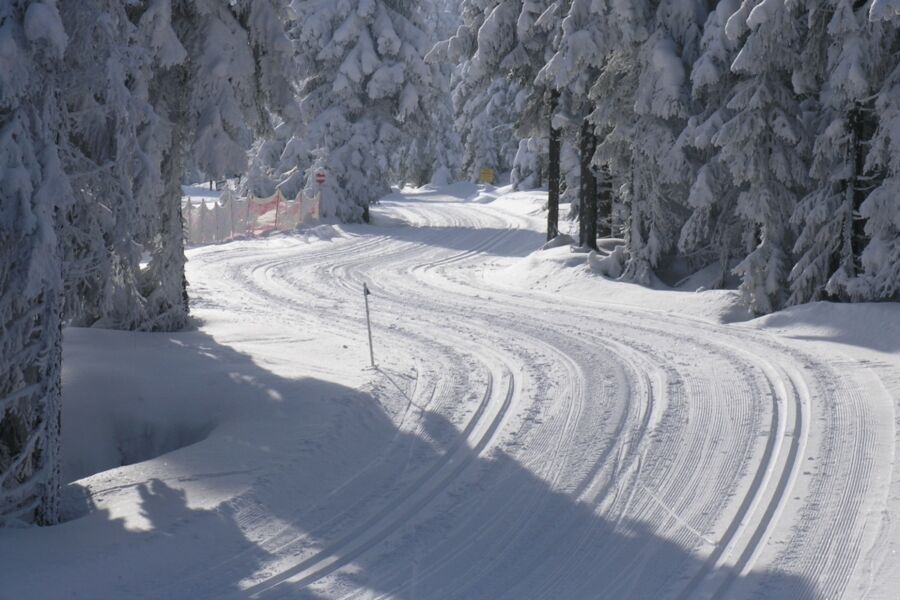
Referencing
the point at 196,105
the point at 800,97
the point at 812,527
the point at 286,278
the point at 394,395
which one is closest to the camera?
the point at 812,527

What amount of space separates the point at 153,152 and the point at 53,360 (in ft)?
14.4

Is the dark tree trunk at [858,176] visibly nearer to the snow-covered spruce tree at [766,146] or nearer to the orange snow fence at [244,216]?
the snow-covered spruce tree at [766,146]

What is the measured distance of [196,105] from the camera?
1570 cm

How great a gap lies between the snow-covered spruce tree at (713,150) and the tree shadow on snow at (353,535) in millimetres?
9615

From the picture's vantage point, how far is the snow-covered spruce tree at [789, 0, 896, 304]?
48.1 ft

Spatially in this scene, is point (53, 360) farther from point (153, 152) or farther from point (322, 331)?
point (322, 331)

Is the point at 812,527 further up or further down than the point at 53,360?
further down

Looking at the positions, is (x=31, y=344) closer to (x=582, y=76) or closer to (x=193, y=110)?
(x=193, y=110)

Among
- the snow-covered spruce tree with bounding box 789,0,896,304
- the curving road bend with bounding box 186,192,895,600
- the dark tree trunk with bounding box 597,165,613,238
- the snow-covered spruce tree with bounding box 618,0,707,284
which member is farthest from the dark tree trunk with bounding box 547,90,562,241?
the snow-covered spruce tree with bounding box 789,0,896,304

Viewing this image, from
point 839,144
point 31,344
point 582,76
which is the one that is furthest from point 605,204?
point 31,344

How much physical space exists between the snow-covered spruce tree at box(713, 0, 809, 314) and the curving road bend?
1.62m

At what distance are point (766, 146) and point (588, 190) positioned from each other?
732 cm

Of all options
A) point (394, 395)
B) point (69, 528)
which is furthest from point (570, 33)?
point (69, 528)

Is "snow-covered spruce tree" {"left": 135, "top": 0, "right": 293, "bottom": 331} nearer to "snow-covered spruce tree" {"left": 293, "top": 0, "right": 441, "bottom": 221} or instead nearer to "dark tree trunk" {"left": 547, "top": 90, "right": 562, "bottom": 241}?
"dark tree trunk" {"left": 547, "top": 90, "right": 562, "bottom": 241}
